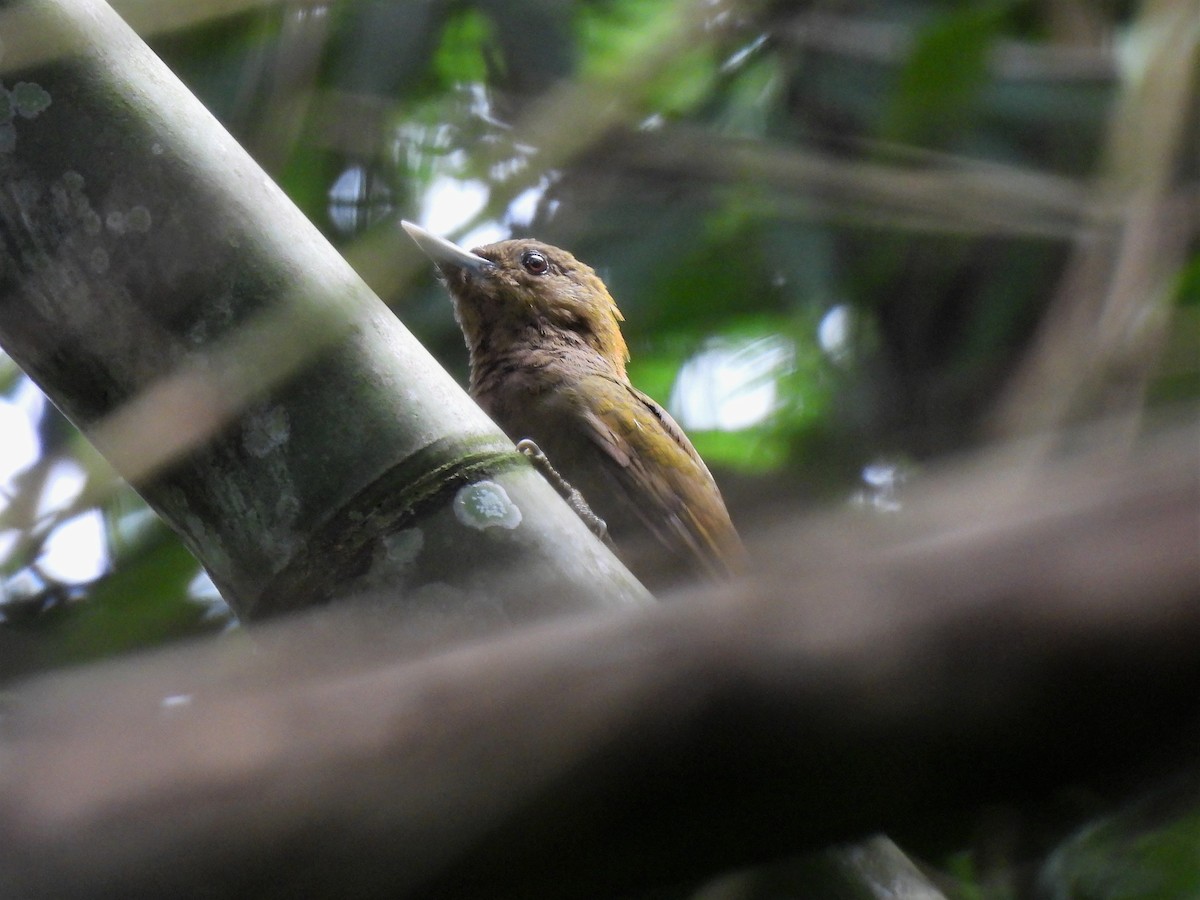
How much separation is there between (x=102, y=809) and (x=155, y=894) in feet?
0.18

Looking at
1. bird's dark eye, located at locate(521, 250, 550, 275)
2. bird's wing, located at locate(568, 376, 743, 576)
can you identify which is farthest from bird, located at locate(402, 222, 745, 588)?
bird's dark eye, located at locate(521, 250, 550, 275)

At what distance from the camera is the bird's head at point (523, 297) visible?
4078 mm

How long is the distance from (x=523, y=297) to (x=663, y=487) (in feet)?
2.93

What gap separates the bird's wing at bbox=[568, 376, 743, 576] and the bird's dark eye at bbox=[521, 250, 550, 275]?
67 cm

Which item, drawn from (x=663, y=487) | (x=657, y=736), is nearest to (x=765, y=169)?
(x=663, y=487)

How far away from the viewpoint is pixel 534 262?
4164 mm

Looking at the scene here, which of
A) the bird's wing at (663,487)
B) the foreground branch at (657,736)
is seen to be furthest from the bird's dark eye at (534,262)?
the foreground branch at (657,736)

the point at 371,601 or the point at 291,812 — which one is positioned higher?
the point at 291,812

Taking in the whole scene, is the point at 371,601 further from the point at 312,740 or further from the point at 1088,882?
the point at 1088,882

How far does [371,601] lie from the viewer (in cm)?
169

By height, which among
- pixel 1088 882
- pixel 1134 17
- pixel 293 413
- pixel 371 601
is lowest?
pixel 1134 17

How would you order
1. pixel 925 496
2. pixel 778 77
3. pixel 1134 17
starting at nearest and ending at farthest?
pixel 925 496 < pixel 1134 17 < pixel 778 77

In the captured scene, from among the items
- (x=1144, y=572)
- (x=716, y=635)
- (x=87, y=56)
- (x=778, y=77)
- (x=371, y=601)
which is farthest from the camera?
(x=778, y=77)

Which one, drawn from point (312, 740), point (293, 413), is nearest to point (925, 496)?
point (312, 740)
